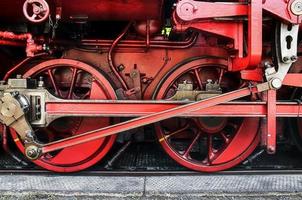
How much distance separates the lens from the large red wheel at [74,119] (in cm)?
347

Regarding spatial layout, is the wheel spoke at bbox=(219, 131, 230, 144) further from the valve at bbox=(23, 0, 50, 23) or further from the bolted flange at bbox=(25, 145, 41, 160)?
the valve at bbox=(23, 0, 50, 23)

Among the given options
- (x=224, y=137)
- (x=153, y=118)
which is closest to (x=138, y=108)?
(x=153, y=118)

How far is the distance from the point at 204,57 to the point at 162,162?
1048mm

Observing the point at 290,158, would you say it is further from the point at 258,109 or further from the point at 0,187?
Result: the point at 0,187

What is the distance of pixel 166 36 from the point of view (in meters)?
3.61

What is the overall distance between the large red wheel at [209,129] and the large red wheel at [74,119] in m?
0.50

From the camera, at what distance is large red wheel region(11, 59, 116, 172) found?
3.47 m

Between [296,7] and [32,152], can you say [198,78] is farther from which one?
[32,152]

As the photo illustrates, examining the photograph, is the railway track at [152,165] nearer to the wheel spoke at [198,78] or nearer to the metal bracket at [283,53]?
the wheel spoke at [198,78]

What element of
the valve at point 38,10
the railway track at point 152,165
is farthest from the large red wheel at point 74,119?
the valve at point 38,10

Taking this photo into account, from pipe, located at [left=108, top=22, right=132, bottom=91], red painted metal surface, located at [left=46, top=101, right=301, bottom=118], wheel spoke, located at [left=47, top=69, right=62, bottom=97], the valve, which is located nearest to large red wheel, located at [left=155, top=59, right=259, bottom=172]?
pipe, located at [left=108, top=22, right=132, bottom=91]

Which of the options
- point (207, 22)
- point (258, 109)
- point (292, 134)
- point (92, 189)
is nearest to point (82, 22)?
point (207, 22)

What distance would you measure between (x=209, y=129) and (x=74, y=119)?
1.19 metres

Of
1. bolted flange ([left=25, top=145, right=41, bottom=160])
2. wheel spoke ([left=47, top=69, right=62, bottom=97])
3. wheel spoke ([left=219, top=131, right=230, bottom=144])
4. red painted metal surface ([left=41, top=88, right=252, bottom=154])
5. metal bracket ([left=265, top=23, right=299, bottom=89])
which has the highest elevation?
metal bracket ([left=265, top=23, right=299, bottom=89])
